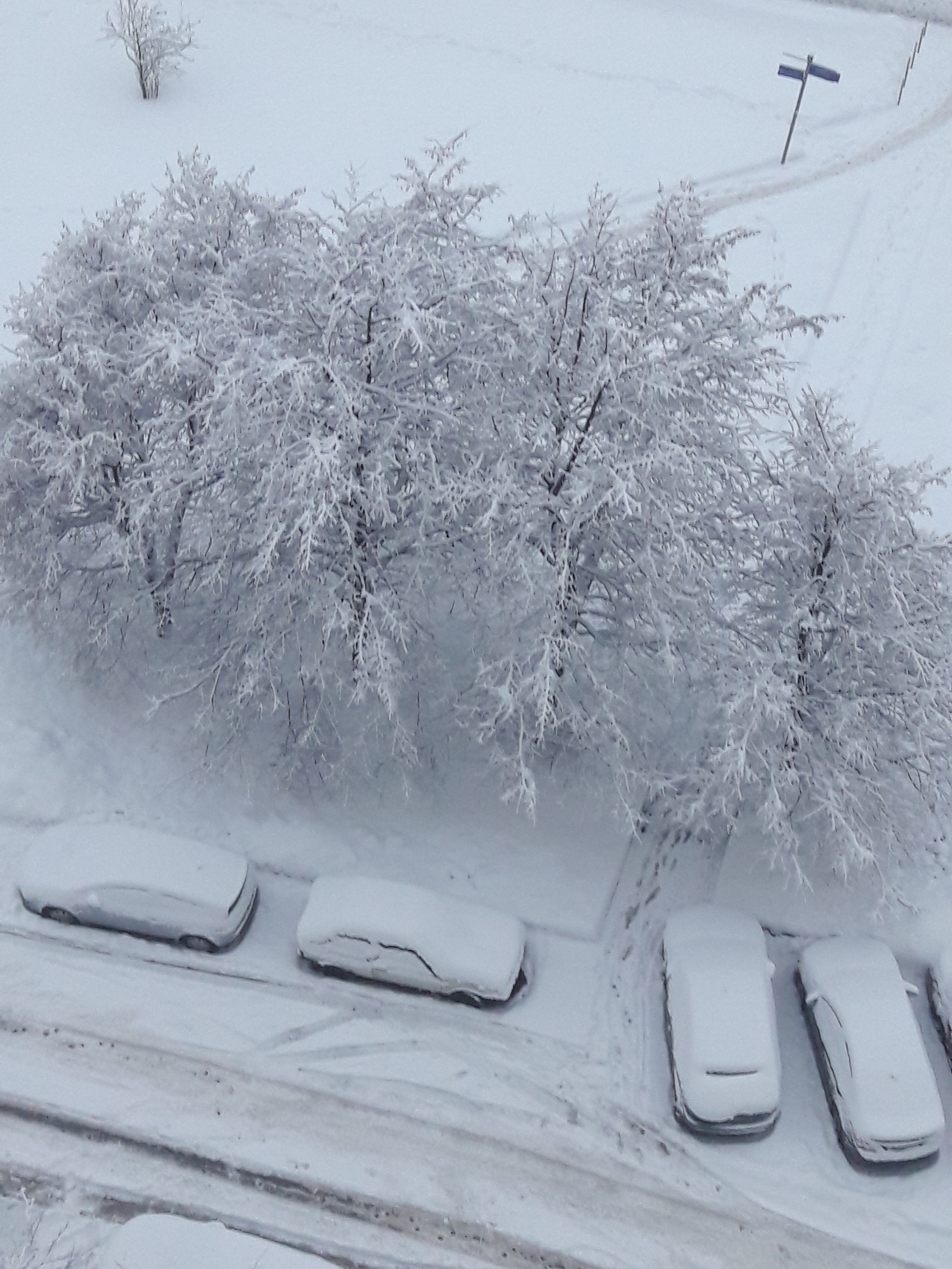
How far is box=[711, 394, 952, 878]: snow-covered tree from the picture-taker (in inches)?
576

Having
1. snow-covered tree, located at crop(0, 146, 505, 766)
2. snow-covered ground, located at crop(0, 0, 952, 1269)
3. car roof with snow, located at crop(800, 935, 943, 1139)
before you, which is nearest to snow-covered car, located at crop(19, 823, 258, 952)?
snow-covered ground, located at crop(0, 0, 952, 1269)

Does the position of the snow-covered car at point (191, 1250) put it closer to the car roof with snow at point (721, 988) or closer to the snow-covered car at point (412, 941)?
the snow-covered car at point (412, 941)

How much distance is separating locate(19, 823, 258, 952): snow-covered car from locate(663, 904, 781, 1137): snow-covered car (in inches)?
249

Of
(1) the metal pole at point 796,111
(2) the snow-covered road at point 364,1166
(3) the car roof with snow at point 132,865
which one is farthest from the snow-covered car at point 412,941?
(1) the metal pole at point 796,111

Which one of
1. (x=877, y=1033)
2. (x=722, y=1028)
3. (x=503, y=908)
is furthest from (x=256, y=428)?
(x=877, y=1033)

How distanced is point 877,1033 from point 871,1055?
324 millimetres

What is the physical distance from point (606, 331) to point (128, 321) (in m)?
7.45

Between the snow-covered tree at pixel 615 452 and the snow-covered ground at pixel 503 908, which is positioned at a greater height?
the snow-covered tree at pixel 615 452

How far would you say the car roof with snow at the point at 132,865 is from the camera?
1574 centimetres

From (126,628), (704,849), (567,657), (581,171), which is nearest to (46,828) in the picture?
(126,628)

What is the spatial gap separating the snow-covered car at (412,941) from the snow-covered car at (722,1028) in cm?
235

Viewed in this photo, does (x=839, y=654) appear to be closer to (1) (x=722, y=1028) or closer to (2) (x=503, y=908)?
(1) (x=722, y=1028)

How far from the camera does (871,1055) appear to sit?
14.3 m

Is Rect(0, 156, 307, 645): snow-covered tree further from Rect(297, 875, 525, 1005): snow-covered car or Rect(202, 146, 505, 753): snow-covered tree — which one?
Rect(297, 875, 525, 1005): snow-covered car
